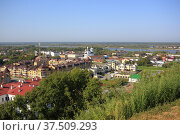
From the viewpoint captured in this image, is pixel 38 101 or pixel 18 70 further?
pixel 18 70

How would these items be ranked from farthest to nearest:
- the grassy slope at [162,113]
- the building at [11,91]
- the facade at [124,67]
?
the facade at [124,67], the building at [11,91], the grassy slope at [162,113]

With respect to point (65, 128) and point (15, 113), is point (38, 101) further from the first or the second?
point (65, 128)

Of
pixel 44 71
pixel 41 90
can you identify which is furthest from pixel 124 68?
pixel 41 90

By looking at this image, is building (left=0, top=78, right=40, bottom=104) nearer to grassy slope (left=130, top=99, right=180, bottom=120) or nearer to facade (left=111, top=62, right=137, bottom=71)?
grassy slope (left=130, top=99, right=180, bottom=120)

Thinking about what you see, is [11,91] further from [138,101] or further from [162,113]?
[162,113]

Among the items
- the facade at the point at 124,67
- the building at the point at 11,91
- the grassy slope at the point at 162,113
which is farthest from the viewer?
the facade at the point at 124,67

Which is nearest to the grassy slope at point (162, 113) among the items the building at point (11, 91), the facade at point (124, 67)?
the building at point (11, 91)

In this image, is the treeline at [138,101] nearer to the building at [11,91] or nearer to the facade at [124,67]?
the building at [11,91]

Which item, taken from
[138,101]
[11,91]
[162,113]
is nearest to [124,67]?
[11,91]
